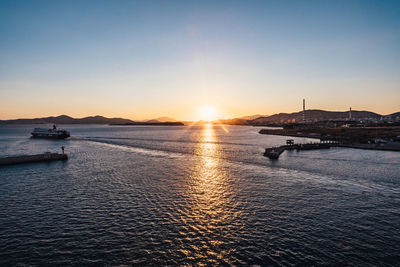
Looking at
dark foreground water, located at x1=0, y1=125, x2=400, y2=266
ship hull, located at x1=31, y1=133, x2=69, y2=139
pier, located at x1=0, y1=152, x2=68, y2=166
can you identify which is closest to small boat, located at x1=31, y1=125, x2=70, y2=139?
ship hull, located at x1=31, y1=133, x2=69, y2=139

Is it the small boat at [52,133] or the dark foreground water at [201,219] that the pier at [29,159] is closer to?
the dark foreground water at [201,219]

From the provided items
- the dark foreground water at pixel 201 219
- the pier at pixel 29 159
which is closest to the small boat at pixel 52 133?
the pier at pixel 29 159

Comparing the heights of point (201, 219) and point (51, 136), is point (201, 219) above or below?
below

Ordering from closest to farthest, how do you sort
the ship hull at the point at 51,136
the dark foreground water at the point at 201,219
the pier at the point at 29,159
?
the dark foreground water at the point at 201,219, the pier at the point at 29,159, the ship hull at the point at 51,136

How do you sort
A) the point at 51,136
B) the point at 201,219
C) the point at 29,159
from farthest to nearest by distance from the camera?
the point at 51,136
the point at 29,159
the point at 201,219

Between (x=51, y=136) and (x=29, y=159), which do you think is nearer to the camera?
(x=29, y=159)

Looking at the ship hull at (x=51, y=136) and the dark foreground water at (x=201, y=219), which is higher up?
the ship hull at (x=51, y=136)

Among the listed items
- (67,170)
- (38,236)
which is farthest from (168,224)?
(67,170)

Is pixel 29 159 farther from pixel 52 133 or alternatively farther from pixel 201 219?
pixel 52 133

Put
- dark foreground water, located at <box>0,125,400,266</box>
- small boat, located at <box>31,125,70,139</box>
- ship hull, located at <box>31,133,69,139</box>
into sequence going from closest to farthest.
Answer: dark foreground water, located at <box>0,125,400,266</box>, ship hull, located at <box>31,133,69,139</box>, small boat, located at <box>31,125,70,139</box>

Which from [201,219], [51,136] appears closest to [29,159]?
[201,219]

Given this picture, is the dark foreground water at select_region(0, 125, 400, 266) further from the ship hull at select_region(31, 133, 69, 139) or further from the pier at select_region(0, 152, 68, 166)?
the ship hull at select_region(31, 133, 69, 139)
